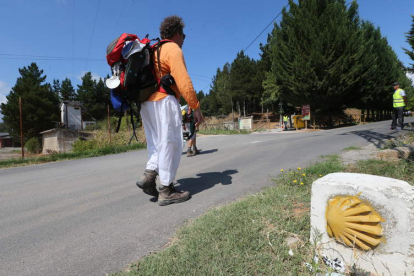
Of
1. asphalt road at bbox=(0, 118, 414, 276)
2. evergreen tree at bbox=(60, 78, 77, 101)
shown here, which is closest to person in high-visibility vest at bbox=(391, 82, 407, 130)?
asphalt road at bbox=(0, 118, 414, 276)

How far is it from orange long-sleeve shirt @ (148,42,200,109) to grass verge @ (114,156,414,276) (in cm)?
121

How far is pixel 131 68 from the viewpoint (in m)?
2.28

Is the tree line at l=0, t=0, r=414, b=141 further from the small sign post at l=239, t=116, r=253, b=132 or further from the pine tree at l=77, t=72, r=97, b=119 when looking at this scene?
the pine tree at l=77, t=72, r=97, b=119

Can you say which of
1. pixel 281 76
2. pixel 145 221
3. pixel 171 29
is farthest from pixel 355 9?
pixel 145 221

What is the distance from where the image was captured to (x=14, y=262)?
162 cm

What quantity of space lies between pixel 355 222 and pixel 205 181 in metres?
2.38

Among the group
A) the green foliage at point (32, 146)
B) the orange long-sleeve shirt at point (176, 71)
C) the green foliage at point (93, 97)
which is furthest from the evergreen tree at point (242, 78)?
the orange long-sleeve shirt at point (176, 71)

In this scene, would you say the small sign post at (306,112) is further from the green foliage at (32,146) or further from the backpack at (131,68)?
the green foliage at (32,146)

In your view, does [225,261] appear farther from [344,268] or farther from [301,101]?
[301,101]

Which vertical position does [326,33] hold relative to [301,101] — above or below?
above

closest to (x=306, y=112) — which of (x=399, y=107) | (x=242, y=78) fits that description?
(x=399, y=107)

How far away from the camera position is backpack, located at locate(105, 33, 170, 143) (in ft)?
7.52

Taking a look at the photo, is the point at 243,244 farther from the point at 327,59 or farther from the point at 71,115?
the point at 71,115

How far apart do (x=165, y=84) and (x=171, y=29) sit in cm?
75
